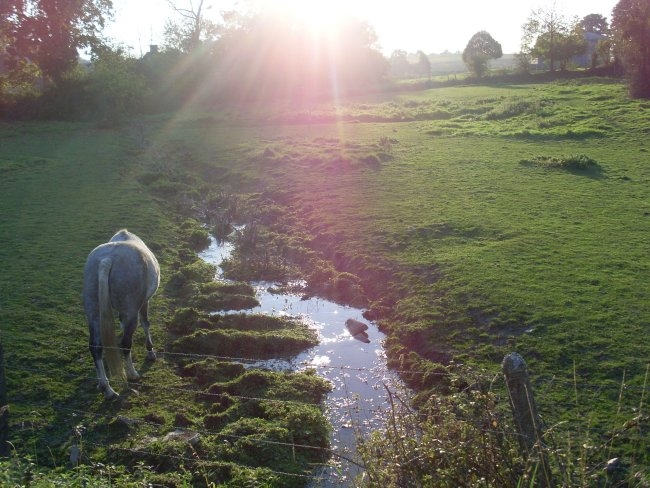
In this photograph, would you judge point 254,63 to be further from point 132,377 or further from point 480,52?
point 132,377

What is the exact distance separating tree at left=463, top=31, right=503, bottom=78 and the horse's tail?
182 feet

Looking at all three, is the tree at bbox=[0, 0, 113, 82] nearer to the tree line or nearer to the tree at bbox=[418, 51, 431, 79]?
the tree line

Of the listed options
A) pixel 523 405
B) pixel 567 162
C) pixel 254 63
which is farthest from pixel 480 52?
pixel 523 405

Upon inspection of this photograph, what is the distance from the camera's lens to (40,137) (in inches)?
1238

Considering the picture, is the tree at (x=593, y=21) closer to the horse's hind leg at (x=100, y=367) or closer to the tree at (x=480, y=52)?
the tree at (x=480, y=52)

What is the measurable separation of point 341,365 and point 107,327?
11.3 feet

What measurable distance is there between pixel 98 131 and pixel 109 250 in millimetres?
28580

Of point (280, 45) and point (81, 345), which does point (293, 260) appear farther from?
point (280, 45)

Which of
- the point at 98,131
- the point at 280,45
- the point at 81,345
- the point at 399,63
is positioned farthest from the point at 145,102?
the point at 399,63

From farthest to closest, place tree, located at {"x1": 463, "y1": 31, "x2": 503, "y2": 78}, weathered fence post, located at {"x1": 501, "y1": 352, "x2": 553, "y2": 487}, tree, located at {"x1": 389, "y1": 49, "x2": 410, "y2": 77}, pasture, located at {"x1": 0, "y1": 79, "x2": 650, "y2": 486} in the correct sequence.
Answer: tree, located at {"x1": 389, "y1": 49, "x2": 410, "y2": 77} < tree, located at {"x1": 463, "y1": 31, "x2": 503, "y2": 78} < pasture, located at {"x1": 0, "y1": 79, "x2": 650, "y2": 486} < weathered fence post, located at {"x1": 501, "y1": 352, "x2": 553, "y2": 487}

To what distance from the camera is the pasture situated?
25.8 ft

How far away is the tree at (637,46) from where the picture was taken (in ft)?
100

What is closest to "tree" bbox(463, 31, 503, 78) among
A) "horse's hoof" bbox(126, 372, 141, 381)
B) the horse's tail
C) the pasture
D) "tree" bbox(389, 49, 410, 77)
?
the pasture

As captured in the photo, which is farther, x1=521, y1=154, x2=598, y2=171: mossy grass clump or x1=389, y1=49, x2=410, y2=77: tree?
x1=389, y1=49, x2=410, y2=77: tree
